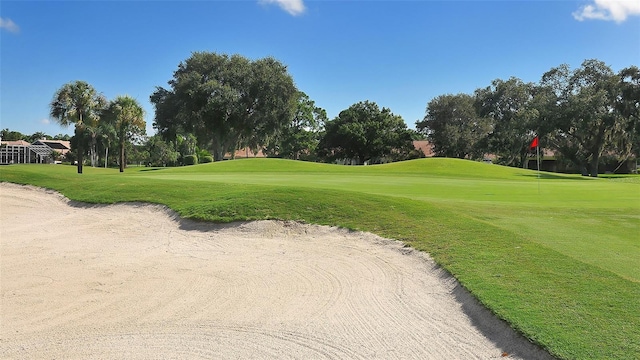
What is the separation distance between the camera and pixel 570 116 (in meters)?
50.8

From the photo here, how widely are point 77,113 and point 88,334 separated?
41370 mm

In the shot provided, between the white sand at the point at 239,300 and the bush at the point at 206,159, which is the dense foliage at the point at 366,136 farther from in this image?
the white sand at the point at 239,300

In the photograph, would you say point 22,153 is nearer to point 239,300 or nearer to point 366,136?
point 366,136

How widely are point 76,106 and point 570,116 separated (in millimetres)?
52867

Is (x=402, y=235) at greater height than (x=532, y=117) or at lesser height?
lesser

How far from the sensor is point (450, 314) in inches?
231

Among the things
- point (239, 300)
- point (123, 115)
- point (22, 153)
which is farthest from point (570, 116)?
point (22, 153)

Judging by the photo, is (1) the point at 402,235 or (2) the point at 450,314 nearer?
(2) the point at 450,314

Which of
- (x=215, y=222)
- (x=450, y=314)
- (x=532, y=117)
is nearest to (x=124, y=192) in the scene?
(x=215, y=222)

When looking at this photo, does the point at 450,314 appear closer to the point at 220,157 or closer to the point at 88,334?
the point at 88,334

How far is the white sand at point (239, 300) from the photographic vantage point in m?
5.12

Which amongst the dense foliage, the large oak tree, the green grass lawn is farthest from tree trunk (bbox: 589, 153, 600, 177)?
the green grass lawn

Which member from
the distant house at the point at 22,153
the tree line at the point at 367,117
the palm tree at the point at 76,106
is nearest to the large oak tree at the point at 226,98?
the tree line at the point at 367,117

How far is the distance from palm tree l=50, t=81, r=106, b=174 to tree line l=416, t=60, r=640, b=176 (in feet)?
164
